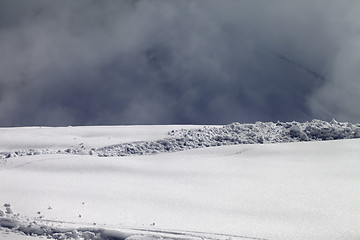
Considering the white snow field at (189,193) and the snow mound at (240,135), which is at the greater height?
the snow mound at (240,135)

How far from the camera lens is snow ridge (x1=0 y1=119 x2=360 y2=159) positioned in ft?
20.3

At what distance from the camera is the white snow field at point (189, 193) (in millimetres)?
3553

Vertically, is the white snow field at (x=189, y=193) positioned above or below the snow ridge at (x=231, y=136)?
below

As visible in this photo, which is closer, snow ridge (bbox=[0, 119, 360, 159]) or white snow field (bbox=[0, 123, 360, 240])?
white snow field (bbox=[0, 123, 360, 240])

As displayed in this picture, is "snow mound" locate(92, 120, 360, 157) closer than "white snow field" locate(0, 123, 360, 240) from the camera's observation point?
No

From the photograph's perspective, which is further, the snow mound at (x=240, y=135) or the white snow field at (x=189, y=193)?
the snow mound at (x=240, y=135)

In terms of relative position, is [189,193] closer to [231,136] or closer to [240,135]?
[231,136]

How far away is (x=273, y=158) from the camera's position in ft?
18.0

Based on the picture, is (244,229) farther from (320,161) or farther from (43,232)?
(320,161)

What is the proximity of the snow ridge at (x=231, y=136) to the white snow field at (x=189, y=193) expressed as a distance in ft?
0.25

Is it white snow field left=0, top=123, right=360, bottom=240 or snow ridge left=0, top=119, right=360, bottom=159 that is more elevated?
snow ridge left=0, top=119, right=360, bottom=159

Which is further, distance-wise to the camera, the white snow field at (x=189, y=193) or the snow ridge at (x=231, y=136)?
the snow ridge at (x=231, y=136)

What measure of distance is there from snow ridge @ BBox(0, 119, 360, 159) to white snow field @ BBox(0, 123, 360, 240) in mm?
77

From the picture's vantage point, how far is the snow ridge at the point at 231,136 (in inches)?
244
